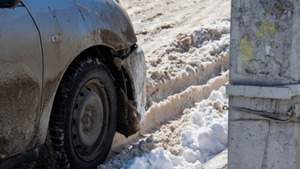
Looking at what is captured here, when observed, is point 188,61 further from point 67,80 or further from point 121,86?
point 67,80

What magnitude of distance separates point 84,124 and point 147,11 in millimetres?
8497

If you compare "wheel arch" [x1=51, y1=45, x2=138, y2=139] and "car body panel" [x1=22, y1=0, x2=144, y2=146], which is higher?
"car body panel" [x1=22, y1=0, x2=144, y2=146]

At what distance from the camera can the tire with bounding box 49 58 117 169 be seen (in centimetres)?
508

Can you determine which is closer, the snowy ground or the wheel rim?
the wheel rim

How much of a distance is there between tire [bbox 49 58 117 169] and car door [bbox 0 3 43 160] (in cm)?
35

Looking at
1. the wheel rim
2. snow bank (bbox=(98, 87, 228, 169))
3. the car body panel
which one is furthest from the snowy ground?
the car body panel

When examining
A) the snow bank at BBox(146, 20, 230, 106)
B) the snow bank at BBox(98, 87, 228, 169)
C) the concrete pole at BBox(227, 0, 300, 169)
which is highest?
the concrete pole at BBox(227, 0, 300, 169)

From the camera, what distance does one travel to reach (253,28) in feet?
13.4

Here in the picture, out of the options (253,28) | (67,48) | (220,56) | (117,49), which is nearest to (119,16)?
(117,49)

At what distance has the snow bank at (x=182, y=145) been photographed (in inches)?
229

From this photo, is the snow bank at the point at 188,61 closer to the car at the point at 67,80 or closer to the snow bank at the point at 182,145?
the snow bank at the point at 182,145

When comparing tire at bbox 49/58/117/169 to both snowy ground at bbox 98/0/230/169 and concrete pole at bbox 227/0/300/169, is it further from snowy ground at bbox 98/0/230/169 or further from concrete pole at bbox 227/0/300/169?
concrete pole at bbox 227/0/300/169

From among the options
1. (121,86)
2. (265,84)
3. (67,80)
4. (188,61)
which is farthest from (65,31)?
(188,61)

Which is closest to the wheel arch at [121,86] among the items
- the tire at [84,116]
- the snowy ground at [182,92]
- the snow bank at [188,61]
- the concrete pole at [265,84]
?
the tire at [84,116]
